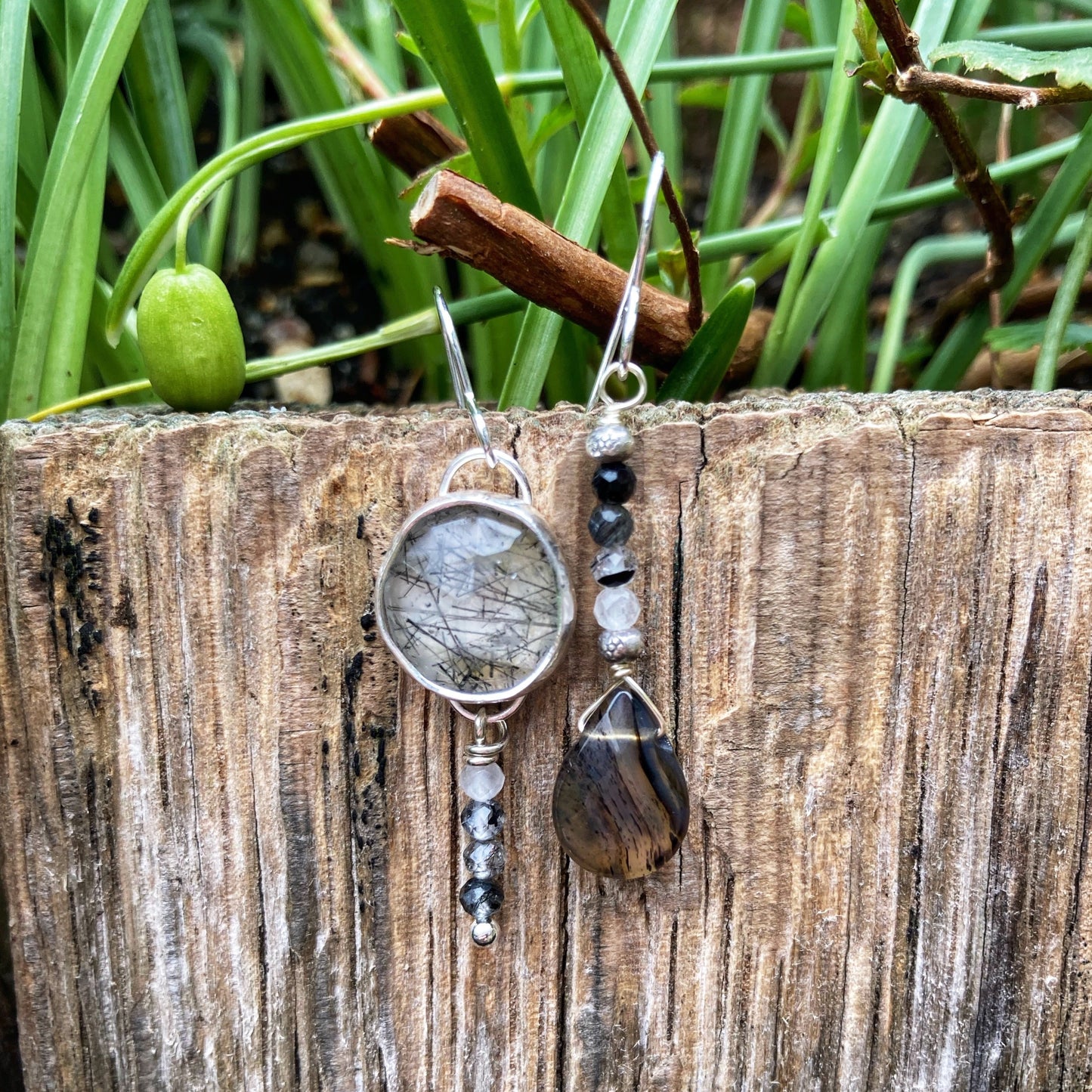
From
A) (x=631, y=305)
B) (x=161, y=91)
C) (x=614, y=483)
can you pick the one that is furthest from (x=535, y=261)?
(x=161, y=91)

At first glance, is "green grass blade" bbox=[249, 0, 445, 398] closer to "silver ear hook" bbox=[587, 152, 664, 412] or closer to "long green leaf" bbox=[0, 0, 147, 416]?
"long green leaf" bbox=[0, 0, 147, 416]

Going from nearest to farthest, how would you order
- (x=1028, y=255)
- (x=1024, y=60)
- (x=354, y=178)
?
1. (x=1024, y=60)
2. (x=1028, y=255)
3. (x=354, y=178)

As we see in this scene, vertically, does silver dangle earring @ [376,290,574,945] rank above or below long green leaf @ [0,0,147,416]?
below

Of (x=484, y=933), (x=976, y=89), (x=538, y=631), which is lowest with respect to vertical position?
(x=484, y=933)

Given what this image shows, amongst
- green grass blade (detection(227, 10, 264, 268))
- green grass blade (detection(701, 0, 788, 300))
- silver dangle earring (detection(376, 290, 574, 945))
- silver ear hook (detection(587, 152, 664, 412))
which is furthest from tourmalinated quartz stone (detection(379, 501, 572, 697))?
green grass blade (detection(227, 10, 264, 268))

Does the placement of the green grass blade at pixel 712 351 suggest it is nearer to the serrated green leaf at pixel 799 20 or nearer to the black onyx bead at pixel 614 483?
the black onyx bead at pixel 614 483

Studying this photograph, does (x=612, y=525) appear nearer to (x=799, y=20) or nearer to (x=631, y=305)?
(x=631, y=305)
